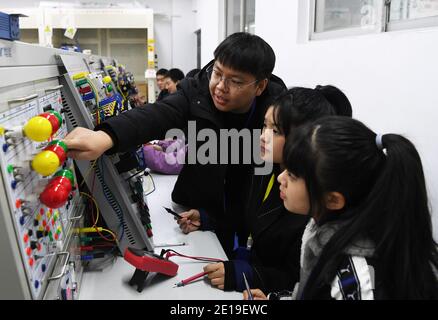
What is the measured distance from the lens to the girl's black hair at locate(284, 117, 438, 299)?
0.67m

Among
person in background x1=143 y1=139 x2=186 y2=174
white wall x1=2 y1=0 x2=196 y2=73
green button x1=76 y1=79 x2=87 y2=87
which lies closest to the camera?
green button x1=76 y1=79 x2=87 y2=87

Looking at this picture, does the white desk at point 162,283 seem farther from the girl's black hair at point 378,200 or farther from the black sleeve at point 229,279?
the girl's black hair at point 378,200

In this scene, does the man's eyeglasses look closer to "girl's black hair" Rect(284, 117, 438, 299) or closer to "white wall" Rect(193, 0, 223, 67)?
"girl's black hair" Rect(284, 117, 438, 299)

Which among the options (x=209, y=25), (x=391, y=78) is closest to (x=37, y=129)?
(x=391, y=78)

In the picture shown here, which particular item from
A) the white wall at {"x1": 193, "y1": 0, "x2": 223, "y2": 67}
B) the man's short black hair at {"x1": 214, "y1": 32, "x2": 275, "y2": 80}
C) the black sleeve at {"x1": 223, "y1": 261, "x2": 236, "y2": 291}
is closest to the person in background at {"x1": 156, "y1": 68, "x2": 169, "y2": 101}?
the white wall at {"x1": 193, "y1": 0, "x2": 223, "y2": 67}

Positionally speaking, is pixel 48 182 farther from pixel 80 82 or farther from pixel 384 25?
pixel 384 25

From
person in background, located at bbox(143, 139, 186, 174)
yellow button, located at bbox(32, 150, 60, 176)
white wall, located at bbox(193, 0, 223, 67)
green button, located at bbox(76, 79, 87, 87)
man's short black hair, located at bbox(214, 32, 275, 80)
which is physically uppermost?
white wall, located at bbox(193, 0, 223, 67)

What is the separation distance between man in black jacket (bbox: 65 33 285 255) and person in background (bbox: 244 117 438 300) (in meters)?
0.50

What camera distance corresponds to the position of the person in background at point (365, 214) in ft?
2.18

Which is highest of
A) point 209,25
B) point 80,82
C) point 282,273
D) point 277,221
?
point 209,25

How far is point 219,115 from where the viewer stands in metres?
1.32

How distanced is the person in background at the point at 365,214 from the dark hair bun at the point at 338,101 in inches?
11.0

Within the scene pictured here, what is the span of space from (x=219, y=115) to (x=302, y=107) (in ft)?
1.33

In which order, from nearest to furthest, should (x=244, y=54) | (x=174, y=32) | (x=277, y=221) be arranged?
(x=277, y=221), (x=244, y=54), (x=174, y=32)
